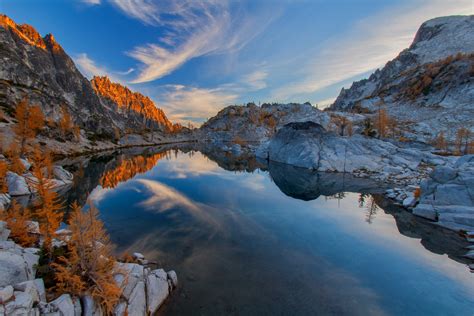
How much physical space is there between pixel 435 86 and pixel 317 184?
100 m

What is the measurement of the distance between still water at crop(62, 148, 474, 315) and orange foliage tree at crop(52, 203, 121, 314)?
3.15 m

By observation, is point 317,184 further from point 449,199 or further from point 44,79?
point 44,79

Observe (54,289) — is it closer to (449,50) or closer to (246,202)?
(246,202)

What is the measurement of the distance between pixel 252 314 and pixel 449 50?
609 ft

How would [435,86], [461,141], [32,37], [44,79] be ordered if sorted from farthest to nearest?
[32,37] → [44,79] → [435,86] → [461,141]

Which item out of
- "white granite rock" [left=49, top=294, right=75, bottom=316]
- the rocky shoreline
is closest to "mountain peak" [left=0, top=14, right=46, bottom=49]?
the rocky shoreline

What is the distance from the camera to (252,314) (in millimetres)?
9906

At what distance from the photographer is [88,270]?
839 centimetres

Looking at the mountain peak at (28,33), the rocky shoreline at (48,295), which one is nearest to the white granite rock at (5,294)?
the rocky shoreline at (48,295)

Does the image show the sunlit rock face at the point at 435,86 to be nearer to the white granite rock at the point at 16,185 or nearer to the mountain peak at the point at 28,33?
the white granite rock at the point at 16,185

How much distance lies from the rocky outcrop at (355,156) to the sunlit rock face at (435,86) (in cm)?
3161

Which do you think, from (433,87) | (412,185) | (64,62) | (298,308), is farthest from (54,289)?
(64,62)

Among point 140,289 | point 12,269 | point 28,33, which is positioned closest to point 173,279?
point 140,289

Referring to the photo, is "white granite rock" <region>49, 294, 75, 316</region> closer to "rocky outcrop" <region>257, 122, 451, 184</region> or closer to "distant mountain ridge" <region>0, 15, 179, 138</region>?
"rocky outcrop" <region>257, 122, 451, 184</region>
